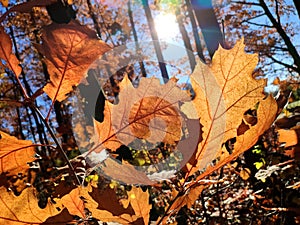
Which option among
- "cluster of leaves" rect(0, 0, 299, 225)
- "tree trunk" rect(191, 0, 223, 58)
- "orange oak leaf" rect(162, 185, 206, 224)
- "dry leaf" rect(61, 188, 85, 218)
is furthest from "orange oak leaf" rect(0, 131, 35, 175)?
"tree trunk" rect(191, 0, 223, 58)

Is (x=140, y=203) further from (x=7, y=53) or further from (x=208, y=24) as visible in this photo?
(x=208, y=24)

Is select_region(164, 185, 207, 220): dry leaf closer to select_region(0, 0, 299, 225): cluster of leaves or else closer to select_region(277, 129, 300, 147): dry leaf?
select_region(0, 0, 299, 225): cluster of leaves

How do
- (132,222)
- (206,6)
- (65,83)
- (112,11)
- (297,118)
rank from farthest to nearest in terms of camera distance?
1. (112,11)
2. (206,6)
3. (297,118)
4. (65,83)
5. (132,222)

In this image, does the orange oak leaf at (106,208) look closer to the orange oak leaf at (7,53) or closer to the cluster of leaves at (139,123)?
the cluster of leaves at (139,123)

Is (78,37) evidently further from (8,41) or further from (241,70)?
(241,70)

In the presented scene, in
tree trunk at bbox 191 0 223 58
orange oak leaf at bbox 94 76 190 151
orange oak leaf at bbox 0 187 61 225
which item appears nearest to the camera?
orange oak leaf at bbox 0 187 61 225

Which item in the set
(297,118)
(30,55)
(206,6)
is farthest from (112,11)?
(297,118)
